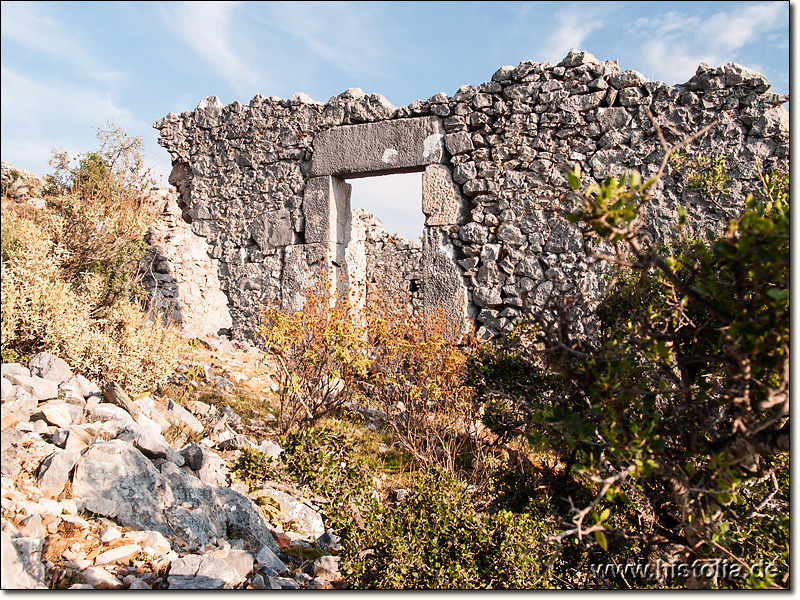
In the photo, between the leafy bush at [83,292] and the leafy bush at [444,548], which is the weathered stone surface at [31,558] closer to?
Result: the leafy bush at [444,548]

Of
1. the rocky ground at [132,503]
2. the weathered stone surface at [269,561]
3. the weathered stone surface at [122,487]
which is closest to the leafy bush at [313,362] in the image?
the rocky ground at [132,503]

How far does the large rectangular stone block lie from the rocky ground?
339 centimetres

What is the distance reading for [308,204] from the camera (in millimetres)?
7012

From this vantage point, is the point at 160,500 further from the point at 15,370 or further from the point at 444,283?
the point at 444,283

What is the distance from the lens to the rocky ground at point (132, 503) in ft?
8.30

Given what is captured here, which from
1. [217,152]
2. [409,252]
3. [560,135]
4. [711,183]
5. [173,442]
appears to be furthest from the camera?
[409,252]

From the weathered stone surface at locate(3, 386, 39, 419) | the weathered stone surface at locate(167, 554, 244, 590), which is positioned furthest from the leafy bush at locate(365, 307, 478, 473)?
the weathered stone surface at locate(3, 386, 39, 419)

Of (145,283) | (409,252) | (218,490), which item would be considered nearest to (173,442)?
(218,490)

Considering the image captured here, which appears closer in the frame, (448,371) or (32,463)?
(32,463)

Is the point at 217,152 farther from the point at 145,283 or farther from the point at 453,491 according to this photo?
the point at 453,491

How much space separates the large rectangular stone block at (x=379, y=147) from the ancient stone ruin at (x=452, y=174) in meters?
0.02

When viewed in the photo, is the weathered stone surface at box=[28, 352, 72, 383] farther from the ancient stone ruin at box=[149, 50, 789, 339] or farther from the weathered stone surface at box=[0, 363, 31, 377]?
the ancient stone ruin at box=[149, 50, 789, 339]

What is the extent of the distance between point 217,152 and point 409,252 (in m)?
4.37

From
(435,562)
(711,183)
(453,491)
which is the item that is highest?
(711,183)
